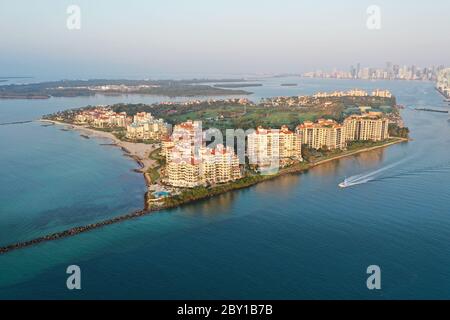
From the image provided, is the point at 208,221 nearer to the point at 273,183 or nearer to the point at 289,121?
the point at 273,183

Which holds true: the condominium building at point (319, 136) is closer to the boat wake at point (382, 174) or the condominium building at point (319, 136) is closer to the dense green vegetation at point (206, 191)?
the boat wake at point (382, 174)

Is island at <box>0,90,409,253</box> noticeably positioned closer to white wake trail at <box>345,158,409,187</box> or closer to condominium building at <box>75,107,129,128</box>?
condominium building at <box>75,107,129,128</box>

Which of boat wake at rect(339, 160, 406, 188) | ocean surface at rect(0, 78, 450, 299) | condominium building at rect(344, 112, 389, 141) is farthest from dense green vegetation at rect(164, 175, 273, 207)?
condominium building at rect(344, 112, 389, 141)

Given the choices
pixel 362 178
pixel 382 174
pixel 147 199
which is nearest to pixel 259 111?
pixel 382 174

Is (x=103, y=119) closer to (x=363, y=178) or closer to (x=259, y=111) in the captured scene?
(x=259, y=111)

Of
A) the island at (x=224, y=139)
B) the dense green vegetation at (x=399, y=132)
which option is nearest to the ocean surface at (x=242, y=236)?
the island at (x=224, y=139)

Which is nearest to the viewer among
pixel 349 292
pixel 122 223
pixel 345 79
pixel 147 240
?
pixel 349 292

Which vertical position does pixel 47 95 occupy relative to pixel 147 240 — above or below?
above

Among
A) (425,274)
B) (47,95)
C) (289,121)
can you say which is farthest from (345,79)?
(425,274)
